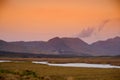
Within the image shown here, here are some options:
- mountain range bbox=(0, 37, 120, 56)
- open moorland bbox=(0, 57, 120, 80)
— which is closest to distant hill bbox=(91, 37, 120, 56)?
mountain range bbox=(0, 37, 120, 56)

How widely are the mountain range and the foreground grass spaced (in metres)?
0.27

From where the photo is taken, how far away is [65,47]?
4703 mm

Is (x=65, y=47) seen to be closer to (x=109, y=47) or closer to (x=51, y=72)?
(x=51, y=72)

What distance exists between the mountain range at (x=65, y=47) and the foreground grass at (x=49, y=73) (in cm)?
27

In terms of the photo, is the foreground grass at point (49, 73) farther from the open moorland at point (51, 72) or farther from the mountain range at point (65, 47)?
the mountain range at point (65, 47)

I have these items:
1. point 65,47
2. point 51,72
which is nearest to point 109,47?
point 65,47

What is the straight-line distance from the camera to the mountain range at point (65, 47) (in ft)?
15.1

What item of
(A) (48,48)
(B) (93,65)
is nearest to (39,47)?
(A) (48,48)

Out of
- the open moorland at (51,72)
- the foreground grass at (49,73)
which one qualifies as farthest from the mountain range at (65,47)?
the foreground grass at (49,73)

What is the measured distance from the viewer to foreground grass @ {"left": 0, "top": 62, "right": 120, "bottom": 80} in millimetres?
4398

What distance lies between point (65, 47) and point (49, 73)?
564mm

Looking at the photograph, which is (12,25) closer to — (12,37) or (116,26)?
(12,37)

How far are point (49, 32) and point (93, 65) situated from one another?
94cm

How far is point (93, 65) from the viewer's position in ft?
15.0
